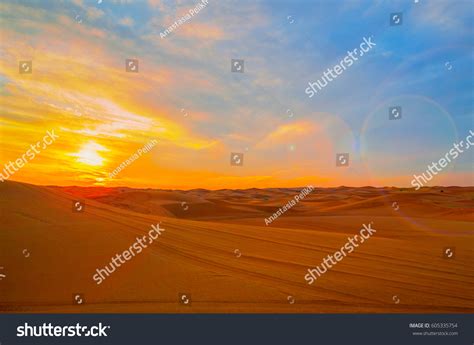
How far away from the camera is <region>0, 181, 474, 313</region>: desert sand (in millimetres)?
6004

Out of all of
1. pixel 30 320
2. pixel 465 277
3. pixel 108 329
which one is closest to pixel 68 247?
pixel 30 320

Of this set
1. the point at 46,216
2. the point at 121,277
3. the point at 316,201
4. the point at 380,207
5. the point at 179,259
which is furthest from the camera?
the point at 316,201

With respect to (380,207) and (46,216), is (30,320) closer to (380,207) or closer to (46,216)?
(46,216)

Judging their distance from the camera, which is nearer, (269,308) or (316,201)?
(269,308)

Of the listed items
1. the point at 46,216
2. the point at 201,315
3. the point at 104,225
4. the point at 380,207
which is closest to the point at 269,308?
the point at 201,315

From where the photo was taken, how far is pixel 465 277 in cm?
704

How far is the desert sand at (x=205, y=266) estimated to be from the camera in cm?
600

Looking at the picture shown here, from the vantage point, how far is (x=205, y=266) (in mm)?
7230

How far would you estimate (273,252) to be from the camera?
27.2 ft

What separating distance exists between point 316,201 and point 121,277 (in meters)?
16.8

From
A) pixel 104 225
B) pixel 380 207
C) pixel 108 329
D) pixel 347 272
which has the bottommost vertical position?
pixel 108 329

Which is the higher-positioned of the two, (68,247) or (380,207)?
(380,207)

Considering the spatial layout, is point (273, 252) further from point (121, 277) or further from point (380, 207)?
point (380, 207)

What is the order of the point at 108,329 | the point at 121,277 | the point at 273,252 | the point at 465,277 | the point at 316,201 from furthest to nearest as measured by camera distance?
the point at 316,201
the point at 273,252
the point at 465,277
the point at 121,277
the point at 108,329
